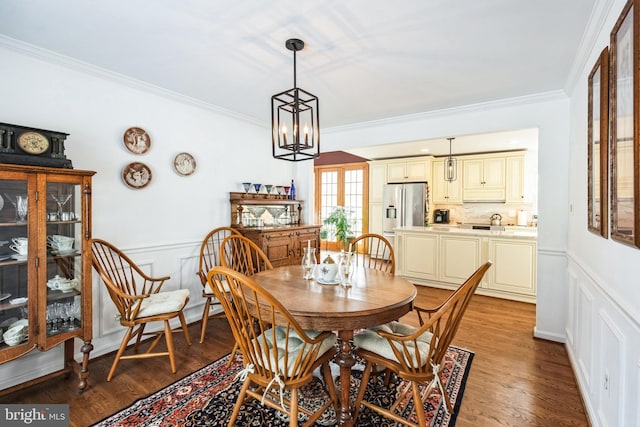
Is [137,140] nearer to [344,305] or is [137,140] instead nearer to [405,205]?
[344,305]

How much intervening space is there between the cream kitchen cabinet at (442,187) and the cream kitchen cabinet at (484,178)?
0.10m

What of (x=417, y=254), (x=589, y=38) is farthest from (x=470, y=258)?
(x=589, y=38)

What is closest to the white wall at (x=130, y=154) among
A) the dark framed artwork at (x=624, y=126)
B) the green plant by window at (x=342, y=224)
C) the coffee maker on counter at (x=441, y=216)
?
the dark framed artwork at (x=624, y=126)

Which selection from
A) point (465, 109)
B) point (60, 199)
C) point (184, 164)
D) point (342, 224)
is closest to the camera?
point (60, 199)

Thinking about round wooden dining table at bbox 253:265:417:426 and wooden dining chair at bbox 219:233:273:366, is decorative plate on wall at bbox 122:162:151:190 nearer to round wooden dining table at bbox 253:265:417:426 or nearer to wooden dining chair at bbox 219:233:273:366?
wooden dining chair at bbox 219:233:273:366

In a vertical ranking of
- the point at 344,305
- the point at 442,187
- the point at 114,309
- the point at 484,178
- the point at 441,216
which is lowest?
the point at 114,309

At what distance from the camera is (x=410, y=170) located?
260 inches

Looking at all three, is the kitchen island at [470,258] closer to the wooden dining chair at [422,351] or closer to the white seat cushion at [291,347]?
the wooden dining chair at [422,351]

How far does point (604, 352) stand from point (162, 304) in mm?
2893

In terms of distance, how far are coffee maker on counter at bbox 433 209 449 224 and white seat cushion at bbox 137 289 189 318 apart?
568 centimetres

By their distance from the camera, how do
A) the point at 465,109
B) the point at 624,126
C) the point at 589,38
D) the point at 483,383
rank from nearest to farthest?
the point at 624,126 < the point at 589,38 < the point at 483,383 < the point at 465,109

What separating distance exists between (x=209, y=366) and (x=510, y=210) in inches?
246
